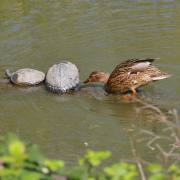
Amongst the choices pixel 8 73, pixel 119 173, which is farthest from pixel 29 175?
pixel 8 73

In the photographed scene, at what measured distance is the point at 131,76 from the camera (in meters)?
8.59

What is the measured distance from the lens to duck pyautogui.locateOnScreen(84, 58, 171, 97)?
8484 millimetres

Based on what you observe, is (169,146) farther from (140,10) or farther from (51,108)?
(140,10)

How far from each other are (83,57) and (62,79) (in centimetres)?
131

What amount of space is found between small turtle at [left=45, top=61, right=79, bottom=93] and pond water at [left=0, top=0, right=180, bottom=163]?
12 cm

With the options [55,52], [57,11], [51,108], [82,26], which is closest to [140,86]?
[51,108]

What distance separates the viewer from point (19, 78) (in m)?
9.06

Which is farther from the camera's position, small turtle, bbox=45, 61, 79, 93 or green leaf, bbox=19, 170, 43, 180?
small turtle, bbox=45, 61, 79, 93

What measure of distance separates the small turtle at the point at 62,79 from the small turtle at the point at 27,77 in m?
0.31

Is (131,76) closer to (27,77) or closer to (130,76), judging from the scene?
(130,76)

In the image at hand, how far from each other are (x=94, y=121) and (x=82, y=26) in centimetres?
407

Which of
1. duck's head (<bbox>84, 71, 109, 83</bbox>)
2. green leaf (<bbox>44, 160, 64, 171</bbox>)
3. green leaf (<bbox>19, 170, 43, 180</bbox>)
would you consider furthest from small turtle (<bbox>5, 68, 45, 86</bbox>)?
green leaf (<bbox>19, 170, 43, 180</bbox>)

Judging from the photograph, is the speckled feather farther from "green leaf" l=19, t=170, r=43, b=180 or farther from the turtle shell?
"green leaf" l=19, t=170, r=43, b=180

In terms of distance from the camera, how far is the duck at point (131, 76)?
8.48 m
